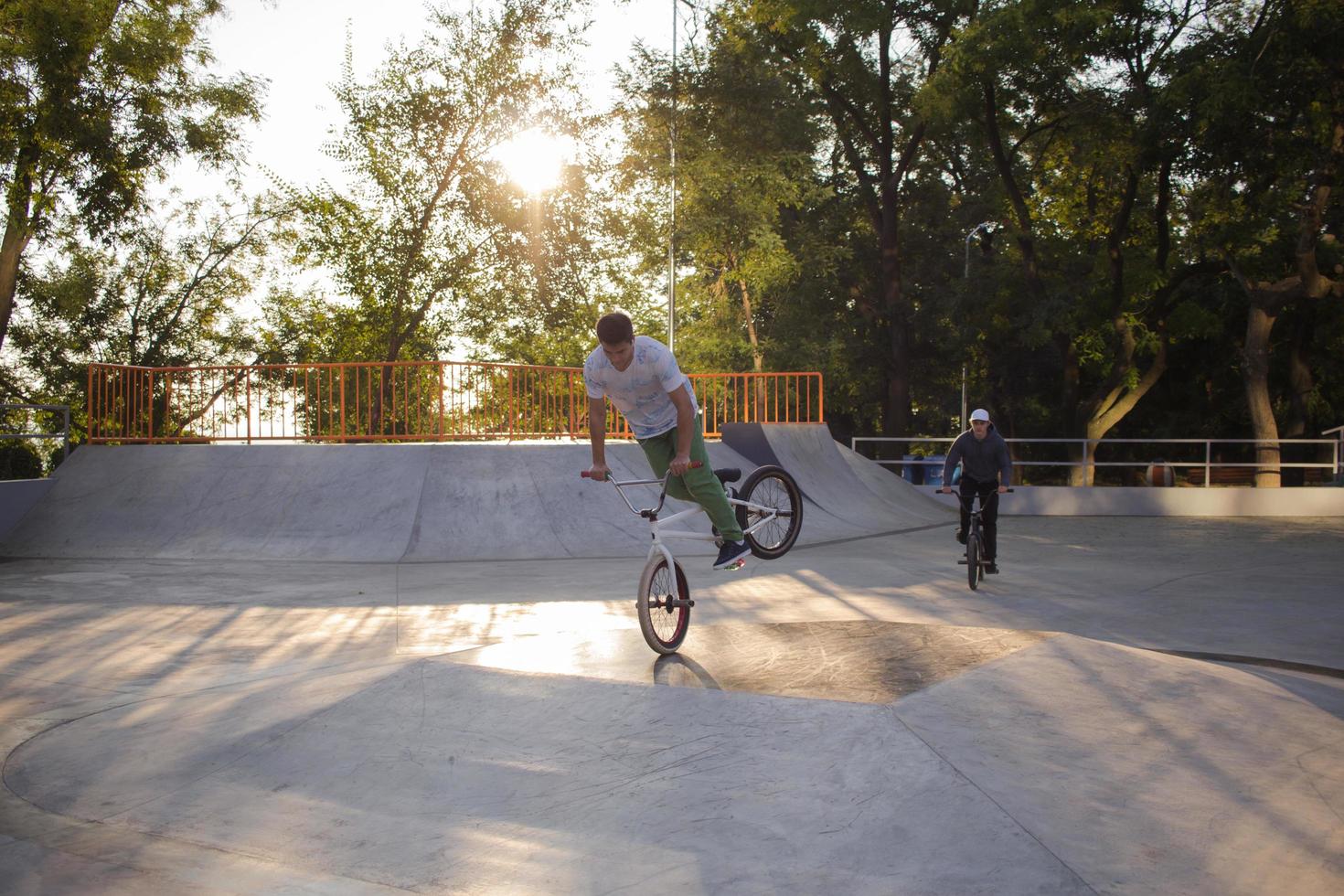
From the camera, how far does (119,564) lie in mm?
13367

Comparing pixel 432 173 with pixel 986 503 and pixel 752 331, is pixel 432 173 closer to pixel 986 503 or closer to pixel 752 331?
pixel 752 331

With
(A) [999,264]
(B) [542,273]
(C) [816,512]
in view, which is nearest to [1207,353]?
(A) [999,264]

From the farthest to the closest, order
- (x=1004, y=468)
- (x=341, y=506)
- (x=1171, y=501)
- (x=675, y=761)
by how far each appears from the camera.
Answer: (x=1171, y=501) < (x=341, y=506) < (x=1004, y=468) < (x=675, y=761)

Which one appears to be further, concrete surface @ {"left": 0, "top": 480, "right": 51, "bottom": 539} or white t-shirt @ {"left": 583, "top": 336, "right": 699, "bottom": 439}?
concrete surface @ {"left": 0, "top": 480, "right": 51, "bottom": 539}

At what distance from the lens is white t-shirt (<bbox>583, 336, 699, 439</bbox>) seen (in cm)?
642

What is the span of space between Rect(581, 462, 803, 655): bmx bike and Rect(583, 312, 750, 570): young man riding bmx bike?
13cm

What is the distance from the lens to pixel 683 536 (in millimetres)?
7141

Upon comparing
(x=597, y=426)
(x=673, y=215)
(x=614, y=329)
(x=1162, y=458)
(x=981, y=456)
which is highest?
(x=673, y=215)

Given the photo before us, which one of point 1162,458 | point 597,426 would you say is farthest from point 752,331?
point 597,426

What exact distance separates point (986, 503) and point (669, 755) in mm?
7523

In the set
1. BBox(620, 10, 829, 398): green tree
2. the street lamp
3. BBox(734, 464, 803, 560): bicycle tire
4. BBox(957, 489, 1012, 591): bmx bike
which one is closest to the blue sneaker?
BBox(734, 464, 803, 560): bicycle tire

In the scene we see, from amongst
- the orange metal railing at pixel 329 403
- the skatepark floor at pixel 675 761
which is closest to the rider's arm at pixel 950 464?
the skatepark floor at pixel 675 761

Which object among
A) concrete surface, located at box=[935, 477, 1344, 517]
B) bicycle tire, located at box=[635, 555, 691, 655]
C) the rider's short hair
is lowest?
concrete surface, located at box=[935, 477, 1344, 517]

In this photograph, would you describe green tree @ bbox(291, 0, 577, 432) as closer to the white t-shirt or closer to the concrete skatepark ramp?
the concrete skatepark ramp
